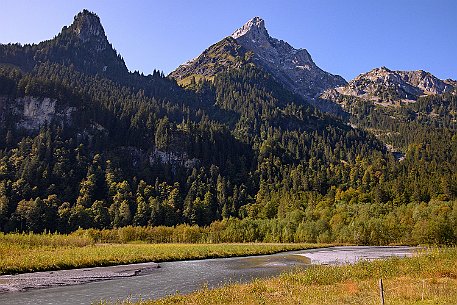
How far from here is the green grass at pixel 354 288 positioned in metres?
33.7

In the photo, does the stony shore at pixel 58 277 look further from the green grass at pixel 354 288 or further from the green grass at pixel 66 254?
the green grass at pixel 354 288

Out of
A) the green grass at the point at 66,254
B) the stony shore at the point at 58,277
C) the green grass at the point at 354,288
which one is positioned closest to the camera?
the green grass at the point at 354,288

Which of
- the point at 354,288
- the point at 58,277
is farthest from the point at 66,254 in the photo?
the point at 354,288

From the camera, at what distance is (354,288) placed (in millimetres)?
40906

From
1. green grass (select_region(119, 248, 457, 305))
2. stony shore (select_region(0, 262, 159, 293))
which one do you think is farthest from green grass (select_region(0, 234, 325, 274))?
green grass (select_region(119, 248, 457, 305))

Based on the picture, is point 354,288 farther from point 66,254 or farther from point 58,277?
point 66,254

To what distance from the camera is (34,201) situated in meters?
183

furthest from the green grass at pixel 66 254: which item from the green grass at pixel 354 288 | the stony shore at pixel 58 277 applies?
the green grass at pixel 354 288

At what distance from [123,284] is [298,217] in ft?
445

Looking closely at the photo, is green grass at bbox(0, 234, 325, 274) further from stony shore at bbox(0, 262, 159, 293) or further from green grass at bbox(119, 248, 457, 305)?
green grass at bbox(119, 248, 457, 305)

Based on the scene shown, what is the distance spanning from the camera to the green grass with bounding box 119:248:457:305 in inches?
1328

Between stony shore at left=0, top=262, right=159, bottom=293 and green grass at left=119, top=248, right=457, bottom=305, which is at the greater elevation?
green grass at left=119, top=248, right=457, bottom=305

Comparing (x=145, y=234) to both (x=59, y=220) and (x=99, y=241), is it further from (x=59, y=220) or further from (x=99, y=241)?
(x=59, y=220)

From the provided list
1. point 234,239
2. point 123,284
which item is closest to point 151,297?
point 123,284
